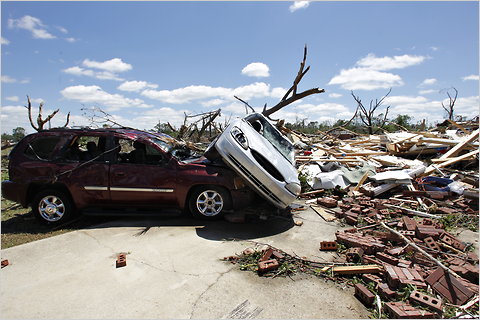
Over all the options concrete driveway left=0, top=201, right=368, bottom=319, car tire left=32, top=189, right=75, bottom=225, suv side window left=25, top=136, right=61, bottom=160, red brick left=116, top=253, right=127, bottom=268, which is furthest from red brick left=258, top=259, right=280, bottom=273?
suv side window left=25, top=136, right=61, bottom=160

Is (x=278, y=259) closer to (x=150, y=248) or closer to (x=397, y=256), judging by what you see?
(x=397, y=256)

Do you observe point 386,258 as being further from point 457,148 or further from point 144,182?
point 457,148

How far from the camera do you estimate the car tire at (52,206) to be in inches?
195

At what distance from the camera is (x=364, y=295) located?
2746mm

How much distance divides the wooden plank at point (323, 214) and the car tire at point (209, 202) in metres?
1.91

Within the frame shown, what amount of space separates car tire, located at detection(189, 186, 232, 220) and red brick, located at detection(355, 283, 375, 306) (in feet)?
8.74

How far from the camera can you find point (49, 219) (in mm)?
4980

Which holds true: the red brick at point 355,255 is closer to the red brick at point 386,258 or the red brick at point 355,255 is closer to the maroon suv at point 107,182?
the red brick at point 386,258

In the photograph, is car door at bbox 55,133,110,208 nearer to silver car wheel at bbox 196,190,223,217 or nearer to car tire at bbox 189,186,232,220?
car tire at bbox 189,186,232,220

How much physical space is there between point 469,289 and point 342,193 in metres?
4.36

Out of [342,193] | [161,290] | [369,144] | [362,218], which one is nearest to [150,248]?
[161,290]

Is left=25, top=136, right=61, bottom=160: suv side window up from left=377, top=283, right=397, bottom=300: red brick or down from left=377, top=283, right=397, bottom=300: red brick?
up

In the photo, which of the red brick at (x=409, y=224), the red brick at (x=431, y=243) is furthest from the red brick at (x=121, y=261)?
the red brick at (x=409, y=224)

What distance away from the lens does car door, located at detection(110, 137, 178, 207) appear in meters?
4.98
